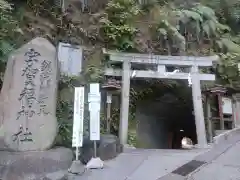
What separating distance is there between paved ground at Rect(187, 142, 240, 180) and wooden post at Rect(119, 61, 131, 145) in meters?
2.94

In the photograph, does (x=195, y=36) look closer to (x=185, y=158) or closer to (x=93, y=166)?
(x=185, y=158)

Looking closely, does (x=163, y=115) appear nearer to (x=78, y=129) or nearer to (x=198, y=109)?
(x=198, y=109)

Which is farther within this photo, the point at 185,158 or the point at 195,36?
the point at 195,36

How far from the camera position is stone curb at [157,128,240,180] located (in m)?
4.86

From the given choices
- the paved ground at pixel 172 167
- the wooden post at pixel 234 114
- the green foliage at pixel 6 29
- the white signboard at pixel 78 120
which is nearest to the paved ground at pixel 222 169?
the paved ground at pixel 172 167

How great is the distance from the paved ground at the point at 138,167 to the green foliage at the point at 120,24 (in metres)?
4.33

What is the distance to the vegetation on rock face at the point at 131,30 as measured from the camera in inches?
370

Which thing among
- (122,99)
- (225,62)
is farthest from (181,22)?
(122,99)

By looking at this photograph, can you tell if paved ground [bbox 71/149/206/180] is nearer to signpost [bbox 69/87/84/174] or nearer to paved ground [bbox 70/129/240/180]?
paved ground [bbox 70/129/240/180]

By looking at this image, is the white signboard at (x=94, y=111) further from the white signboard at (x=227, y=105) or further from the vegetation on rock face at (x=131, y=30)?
the white signboard at (x=227, y=105)

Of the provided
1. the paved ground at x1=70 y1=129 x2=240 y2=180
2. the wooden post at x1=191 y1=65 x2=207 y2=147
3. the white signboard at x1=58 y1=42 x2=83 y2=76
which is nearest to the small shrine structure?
the wooden post at x1=191 y1=65 x2=207 y2=147

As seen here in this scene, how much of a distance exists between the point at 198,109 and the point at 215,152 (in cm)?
206

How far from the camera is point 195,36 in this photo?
1120 cm

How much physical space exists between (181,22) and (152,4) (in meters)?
1.52
